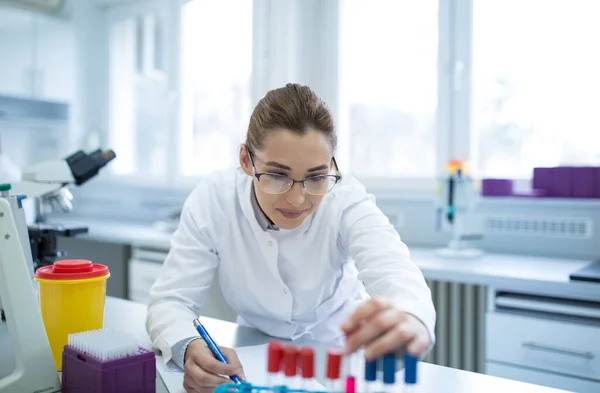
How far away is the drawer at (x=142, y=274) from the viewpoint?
2869 millimetres

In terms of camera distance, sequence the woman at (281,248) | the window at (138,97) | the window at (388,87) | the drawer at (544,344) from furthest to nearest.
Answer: the window at (138,97) → the window at (388,87) → the drawer at (544,344) → the woman at (281,248)

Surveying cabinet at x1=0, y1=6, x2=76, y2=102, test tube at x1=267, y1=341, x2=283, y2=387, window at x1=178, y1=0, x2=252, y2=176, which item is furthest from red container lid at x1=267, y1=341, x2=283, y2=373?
cabinet at x1=0, y1=6, x2=76, y2=102

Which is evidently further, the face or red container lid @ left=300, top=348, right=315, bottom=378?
the face

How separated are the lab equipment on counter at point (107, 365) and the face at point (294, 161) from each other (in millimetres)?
431

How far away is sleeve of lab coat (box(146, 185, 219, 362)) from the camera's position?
108 cm

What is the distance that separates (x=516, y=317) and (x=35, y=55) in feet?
11.9

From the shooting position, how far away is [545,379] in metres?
1.72

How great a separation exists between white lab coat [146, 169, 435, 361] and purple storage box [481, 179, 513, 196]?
132cm

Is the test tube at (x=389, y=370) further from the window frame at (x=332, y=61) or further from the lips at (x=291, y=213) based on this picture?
the window frame at (x=332, y=61)

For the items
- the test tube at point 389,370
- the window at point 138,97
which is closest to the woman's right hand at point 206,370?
the test tube at point 389,370

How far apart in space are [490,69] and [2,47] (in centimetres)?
322

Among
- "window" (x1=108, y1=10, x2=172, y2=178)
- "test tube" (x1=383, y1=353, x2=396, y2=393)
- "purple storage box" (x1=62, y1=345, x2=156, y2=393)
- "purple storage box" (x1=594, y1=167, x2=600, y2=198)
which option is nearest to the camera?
"test tube" (x1=383, y1=353, x2=396, y2=393)

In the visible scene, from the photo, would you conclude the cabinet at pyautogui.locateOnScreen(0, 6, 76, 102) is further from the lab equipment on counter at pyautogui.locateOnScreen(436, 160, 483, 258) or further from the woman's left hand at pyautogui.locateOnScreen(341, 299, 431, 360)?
the woman's left hand at pyautogui.locateOnScreen(341, 299, 431, 360)

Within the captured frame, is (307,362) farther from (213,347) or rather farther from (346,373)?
(213,347)
